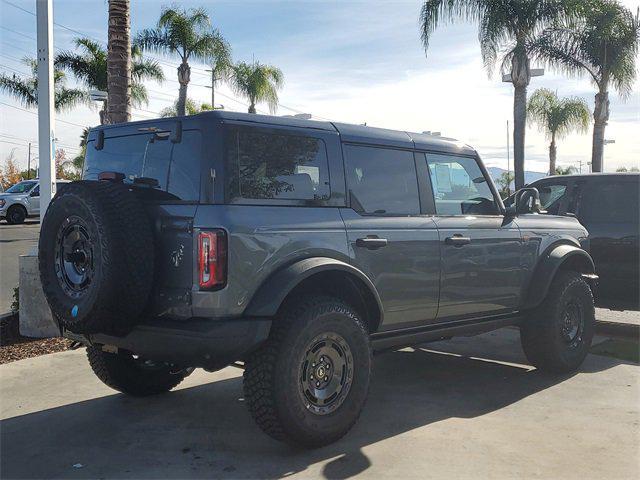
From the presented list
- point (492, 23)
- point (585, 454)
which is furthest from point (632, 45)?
point (585, 454)

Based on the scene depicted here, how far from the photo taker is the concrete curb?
7.35 metres

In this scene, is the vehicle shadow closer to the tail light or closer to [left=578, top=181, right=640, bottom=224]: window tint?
the tail light

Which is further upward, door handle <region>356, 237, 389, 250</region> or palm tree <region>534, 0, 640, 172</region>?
palm tree <region>534, 0, 640, 172</region>

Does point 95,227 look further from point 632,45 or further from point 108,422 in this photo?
point 632,45

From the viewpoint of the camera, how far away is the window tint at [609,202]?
6.99 m

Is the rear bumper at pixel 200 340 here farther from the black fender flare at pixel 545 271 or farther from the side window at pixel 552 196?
the side window at pixel 552 196

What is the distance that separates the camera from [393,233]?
448 cm

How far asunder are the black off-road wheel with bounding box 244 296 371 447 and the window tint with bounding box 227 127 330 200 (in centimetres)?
69

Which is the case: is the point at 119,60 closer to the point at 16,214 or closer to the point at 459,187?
the point at 459,187

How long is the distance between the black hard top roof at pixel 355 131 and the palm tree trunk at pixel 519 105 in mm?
14574

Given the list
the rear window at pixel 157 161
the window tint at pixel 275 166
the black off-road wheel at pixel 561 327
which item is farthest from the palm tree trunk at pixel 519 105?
the rear window at pixel 157 161

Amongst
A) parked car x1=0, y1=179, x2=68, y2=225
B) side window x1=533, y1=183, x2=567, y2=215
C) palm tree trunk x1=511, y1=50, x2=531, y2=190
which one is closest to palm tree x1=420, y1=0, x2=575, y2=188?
palm tree trunk x1=511, y1=50, x2=531, y2=190

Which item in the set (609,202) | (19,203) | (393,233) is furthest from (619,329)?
(19,203)

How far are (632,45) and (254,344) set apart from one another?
21.6 m
